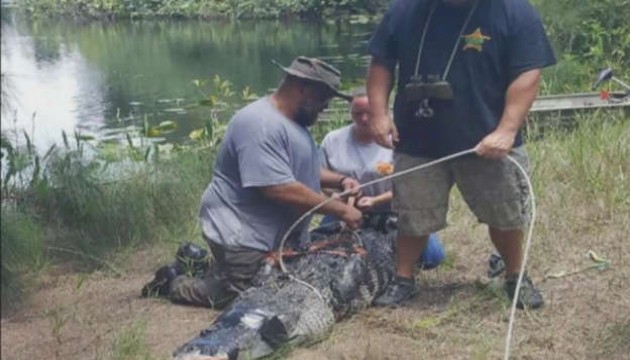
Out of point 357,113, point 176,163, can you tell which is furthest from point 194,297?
point 176,163

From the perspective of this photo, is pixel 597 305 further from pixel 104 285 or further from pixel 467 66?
pixel 104 285

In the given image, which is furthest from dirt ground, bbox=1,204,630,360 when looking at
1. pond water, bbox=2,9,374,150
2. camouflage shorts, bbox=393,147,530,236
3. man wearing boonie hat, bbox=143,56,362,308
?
pond water, bbox=2,9,374,150

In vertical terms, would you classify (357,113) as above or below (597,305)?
above

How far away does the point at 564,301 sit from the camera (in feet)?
12.6

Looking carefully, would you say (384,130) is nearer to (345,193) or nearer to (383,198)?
(345,193)

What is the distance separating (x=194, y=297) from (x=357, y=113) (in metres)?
1.08

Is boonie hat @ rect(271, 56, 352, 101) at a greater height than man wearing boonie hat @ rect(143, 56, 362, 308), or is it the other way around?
boonie hat @ rect(271, 56, 352, 101)

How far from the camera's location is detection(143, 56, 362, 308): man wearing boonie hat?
12.5ft

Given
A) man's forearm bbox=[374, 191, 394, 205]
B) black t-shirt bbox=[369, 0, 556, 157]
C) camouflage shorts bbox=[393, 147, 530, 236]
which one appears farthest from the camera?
man's forearm bbox=[374, 191, 394, 205]

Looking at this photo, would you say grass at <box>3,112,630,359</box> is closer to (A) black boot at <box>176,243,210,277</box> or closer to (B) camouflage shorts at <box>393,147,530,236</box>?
(A) black boot at <box>176,243,210,277</box>

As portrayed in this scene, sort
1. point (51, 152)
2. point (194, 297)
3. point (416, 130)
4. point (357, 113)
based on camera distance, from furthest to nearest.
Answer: point (51, 152), point (357, 113), point (194, 297), point (416, 130)

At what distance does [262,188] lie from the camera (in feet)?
12.6

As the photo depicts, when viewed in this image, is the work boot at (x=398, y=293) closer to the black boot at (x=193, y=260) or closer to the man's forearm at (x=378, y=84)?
the man's forearm at (x=378, y=84)

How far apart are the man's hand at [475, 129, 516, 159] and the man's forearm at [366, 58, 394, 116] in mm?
458
